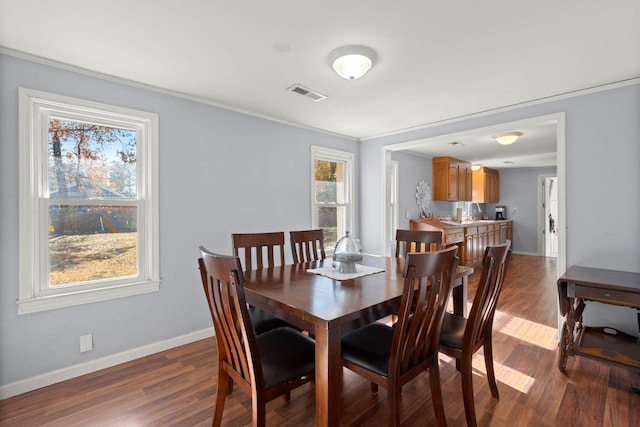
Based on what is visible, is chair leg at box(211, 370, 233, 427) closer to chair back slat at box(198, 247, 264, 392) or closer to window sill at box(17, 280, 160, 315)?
chair back slat at box(198, 247, 264, 392)

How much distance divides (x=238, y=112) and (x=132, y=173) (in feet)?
3.94

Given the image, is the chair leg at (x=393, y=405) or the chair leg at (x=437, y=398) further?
the chair leg at (x=437, y=398)

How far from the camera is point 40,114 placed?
215 cm

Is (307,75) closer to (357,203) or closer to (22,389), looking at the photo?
(357,203)

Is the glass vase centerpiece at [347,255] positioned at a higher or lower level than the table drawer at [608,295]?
higher

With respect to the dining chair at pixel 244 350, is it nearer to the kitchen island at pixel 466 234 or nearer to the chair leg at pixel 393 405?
the chair leg at pixel 393 405

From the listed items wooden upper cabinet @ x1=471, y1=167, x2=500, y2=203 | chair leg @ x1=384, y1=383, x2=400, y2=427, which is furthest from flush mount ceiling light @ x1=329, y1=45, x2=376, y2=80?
wooden upper cabinet @ x1=471, y1=167, x2=500, y2=203

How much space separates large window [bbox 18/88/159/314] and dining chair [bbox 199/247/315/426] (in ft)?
4.74

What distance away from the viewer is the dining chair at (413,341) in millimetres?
1347

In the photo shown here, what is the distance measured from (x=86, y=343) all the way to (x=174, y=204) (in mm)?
1248

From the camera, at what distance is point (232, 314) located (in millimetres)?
1361

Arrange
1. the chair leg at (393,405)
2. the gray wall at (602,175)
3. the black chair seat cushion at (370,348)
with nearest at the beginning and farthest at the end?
the chair leg at (393,405), the black chair seat cushion at (370,348), the gray wall at (602,175)

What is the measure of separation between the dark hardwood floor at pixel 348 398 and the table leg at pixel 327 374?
1.91ft

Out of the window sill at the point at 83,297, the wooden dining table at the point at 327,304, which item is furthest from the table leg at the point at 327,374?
the window sill at the point at 83,297
